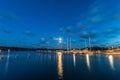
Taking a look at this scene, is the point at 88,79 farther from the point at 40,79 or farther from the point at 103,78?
the point at 40,79

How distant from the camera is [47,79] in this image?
41219 mm

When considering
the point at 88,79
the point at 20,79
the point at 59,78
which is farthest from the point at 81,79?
the point at 20,79

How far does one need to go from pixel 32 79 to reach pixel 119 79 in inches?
977

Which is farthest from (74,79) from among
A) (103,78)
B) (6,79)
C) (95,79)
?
(6,79)

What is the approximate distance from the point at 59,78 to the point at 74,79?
4479 millimetres

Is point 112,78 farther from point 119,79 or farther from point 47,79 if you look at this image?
point 47,79

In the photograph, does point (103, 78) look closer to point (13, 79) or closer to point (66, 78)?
point (66, 78)

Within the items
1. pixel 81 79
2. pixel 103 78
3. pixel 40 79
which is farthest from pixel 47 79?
pixel 103 78

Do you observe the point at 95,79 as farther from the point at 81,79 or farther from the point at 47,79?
the point at 47,79

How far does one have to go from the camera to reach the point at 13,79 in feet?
139

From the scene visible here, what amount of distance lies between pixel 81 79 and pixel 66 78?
14.6 ft

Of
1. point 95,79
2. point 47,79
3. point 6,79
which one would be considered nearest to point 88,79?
point 95,79

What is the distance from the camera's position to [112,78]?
41.8 meters

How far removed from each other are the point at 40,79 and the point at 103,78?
1828 cm
